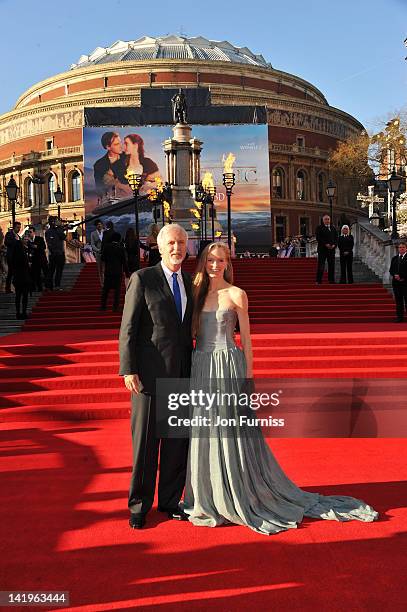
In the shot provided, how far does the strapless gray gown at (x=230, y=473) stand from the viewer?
423 centimetres

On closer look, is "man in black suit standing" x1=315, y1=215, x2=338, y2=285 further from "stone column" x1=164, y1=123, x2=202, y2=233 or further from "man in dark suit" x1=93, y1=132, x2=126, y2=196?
"man in dark suit" x1=93, y1=132, x2=126, y2=196

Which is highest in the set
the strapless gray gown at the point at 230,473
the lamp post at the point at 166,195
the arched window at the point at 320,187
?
the arched window at the point at 320,187

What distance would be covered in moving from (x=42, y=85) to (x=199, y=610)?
264ft

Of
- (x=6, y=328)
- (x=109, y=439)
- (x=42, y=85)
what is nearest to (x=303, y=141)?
(x=42, y=85)

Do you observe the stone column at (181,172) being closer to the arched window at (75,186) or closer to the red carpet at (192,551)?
the red carpet at (192,551)

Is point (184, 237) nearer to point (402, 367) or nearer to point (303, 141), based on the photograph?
point (402, 367)

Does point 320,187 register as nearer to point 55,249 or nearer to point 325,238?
point 325,238

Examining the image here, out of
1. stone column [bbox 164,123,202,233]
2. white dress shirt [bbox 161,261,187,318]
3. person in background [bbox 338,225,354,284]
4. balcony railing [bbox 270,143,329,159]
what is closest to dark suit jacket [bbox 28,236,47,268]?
person in background [bbox 338,225,354,284]

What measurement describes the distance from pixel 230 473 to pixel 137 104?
62.4 metres

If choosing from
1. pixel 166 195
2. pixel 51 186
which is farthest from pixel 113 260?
pixel 51 186

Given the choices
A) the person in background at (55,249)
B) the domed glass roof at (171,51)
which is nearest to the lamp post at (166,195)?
the person in background at (55,249)

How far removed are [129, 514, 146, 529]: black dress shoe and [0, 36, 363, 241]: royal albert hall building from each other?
61636 mm

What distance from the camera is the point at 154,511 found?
4.64m

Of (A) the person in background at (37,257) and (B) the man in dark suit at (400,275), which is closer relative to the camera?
(B) the man in dark suit at (400,275)
